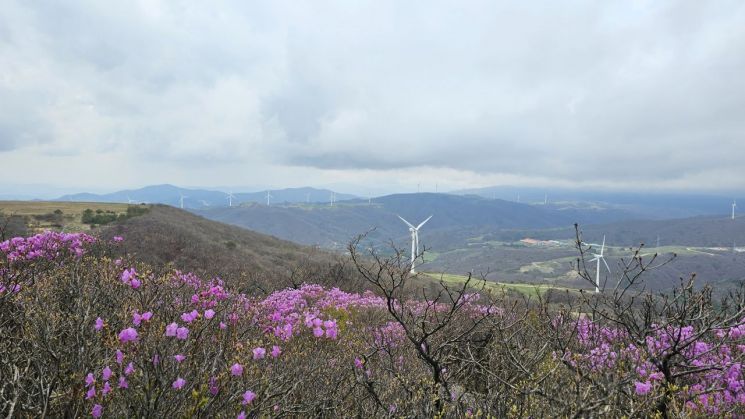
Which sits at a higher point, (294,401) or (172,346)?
(172,346)

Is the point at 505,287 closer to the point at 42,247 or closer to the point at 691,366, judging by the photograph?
the point at 691,366

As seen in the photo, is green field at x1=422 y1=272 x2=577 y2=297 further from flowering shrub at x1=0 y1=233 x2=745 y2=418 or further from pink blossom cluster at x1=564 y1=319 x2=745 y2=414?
pink blossom cluster at x1=564 y1=319 x2=745 y2=414

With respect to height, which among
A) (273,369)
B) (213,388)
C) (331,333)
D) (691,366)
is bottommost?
(331,333)

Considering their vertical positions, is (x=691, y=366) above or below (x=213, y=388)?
below

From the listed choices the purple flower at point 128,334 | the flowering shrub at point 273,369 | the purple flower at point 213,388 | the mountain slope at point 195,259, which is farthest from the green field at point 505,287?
the mountain slope at point 195,259

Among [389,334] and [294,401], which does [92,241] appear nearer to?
[389,334]

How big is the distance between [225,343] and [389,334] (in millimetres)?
5582

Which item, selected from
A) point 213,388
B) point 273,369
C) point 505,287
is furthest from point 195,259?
point 213,388

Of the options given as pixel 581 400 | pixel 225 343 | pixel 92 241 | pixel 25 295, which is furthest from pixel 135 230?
pixel 581 400

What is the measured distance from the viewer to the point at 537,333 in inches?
345

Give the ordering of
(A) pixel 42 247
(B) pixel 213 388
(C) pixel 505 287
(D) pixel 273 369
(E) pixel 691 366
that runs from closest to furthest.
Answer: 1. (B) pixel 213 388
2. (D) pixel 273 369
3. (E) pixel 691 366
4. (A) pixel 42 247
5. (C) pixel 505 287

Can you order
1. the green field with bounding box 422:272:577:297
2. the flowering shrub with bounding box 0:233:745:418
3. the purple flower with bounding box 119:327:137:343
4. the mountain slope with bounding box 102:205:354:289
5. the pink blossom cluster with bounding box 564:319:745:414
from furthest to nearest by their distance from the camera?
the mountain slope with bounding box 102:205:354:289, the green field with bounding box 422:272:577:297, the pink blossom cluster with bounding box 564:319:745:414, the purple flower with bounding box 119:327:137:343, the flowering shrub with bounding box 0:233:745:418

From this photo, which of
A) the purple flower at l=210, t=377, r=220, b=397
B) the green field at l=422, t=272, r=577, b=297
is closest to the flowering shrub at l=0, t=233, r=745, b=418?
the purple flower at l=210, t=377, r=220, b=397

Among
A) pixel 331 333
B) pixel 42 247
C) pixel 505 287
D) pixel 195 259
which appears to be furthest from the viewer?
pixel 195 259
